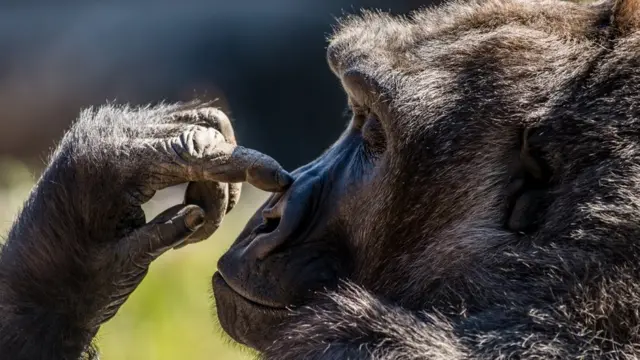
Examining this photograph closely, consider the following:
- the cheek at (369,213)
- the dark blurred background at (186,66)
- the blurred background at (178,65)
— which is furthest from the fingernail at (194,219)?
the dark blurred background at (186,66)

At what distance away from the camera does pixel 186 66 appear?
1270 cm

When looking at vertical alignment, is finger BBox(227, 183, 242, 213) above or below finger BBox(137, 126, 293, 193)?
below

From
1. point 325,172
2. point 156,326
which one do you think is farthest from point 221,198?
point 156,326

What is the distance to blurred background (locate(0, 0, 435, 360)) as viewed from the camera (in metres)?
12.3

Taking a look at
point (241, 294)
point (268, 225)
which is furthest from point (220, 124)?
point (241, 294)

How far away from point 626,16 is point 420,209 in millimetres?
738

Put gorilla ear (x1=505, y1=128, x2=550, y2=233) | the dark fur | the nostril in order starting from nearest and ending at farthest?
the dark fur → gorilla ear (x1=505, y1=128, x2=550, y2=233) → the nostril

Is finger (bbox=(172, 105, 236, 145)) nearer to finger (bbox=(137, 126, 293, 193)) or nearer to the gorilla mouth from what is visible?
finger (bbox=(137, 126, 293, 193))

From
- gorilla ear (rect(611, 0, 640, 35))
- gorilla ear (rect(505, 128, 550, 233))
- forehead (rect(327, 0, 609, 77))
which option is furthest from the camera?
forehead (rect(327, 0, 609, 77))

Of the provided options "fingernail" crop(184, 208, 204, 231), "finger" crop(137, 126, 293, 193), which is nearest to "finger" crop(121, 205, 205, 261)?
"fingernail" crop(184, 208, 204, 231)

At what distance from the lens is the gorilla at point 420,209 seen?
2518 millimetres

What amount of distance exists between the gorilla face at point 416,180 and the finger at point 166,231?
322 millimetres

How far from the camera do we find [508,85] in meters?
2.89

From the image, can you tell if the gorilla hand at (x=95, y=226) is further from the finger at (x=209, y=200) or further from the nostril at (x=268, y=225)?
the nostril at (x=268, y=225)
